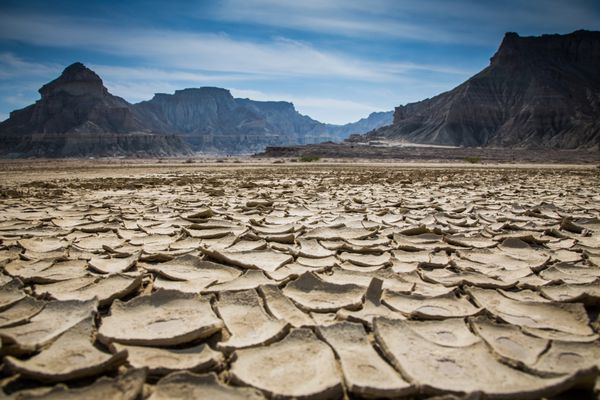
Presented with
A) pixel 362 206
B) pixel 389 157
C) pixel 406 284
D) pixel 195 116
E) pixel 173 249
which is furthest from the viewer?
pixel 195 116

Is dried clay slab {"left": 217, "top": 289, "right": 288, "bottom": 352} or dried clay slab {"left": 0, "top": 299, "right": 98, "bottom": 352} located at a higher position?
dried clay slab {"left": 0, "top": 299, "right": 98, "bottom": 352}

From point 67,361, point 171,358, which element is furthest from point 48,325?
point 171,358

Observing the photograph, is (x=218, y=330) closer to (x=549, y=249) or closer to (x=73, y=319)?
(x=73, y=319)

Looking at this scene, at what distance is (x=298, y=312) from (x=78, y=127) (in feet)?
313

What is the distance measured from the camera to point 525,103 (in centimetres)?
5956

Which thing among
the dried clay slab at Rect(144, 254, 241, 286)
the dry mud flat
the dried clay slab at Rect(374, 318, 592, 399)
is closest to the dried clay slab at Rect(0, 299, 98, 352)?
the dry mud flat

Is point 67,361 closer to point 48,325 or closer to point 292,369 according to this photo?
point 48,325

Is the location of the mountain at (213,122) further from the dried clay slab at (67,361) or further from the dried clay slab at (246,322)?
the dried clay slab at (67,361)

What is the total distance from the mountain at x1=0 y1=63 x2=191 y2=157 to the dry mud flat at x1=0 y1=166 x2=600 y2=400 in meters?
73.7

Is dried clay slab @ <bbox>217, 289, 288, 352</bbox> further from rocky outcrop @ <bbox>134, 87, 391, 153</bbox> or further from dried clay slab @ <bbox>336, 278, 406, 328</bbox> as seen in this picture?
rocky outcrop @ <bbox>134, 87, 391, 153</bbox>

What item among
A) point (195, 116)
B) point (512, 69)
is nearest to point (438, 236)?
point (512, 69)

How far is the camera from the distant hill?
7000 cm

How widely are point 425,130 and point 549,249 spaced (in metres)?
66.4

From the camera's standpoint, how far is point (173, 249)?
2713mm
